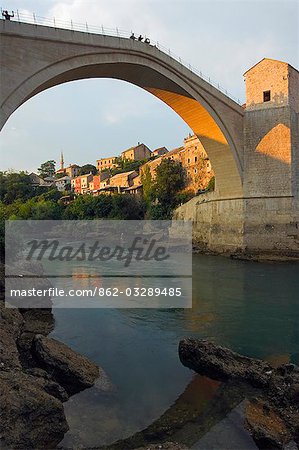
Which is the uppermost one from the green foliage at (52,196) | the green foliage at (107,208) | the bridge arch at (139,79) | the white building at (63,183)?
the white building at (63,183)

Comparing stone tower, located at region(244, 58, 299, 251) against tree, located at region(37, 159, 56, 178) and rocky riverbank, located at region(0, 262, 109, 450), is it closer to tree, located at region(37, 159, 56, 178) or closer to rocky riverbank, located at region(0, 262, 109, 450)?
rocky riverbank, located at region(0, 262, 109, 450)

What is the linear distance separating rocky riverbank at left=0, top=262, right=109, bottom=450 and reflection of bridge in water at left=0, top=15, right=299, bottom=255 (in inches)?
458

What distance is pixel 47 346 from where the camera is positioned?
5.02 m

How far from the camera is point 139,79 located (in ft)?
55.5

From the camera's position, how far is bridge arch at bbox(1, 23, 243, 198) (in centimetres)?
1170

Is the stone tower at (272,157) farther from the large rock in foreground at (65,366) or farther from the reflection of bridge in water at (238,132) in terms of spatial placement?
the large rock in foreground at (65,366)

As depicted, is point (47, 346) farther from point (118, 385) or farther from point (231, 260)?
point (231, 260)

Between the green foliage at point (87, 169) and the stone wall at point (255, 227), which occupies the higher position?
the green foliage at point (87, 169)

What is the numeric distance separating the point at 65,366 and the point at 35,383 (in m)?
0.92

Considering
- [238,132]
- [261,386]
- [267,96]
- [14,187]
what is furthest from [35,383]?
[14,187]

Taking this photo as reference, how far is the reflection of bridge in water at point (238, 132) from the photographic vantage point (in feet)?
50.2

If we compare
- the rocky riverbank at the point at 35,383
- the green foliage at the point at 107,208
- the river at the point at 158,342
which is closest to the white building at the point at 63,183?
the green foliage at the point at 107,208

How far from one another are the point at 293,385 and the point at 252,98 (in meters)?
18.5

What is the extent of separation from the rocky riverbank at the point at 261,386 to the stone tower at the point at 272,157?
14.1 metres
